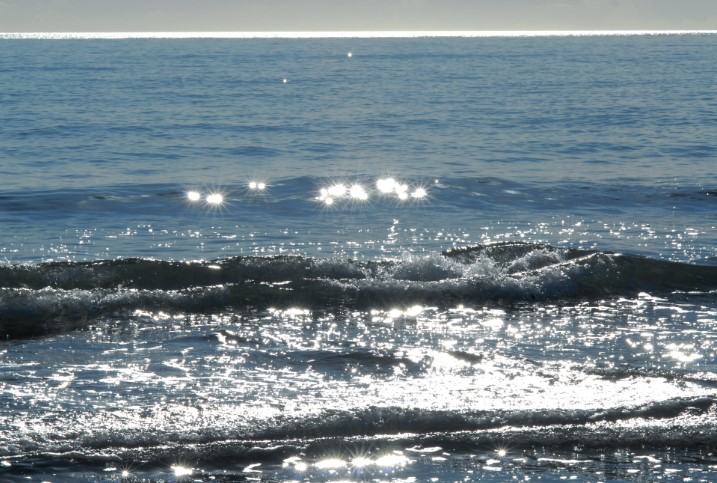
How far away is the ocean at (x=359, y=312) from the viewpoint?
5715 mm

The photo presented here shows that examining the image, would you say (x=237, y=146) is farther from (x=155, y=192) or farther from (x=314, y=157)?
(x=155, y=192)

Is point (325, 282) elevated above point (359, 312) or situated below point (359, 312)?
above

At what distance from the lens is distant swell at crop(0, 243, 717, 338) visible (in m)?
9.54

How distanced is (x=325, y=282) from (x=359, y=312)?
3.54 ft

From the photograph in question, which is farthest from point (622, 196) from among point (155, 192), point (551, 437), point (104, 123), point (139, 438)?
point (104, 123)

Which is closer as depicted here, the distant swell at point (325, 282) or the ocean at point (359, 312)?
the ocean at point (359, 312)

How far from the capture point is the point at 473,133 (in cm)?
3000

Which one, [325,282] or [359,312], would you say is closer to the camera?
[359,312]

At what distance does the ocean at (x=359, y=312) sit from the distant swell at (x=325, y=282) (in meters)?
0.04

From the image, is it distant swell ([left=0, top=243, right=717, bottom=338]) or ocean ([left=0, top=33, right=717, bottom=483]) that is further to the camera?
distant swell ([left=0, top=243, right=717, bottom=338])

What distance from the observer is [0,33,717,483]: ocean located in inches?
225

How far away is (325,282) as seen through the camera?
10.6m

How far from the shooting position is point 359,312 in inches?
378

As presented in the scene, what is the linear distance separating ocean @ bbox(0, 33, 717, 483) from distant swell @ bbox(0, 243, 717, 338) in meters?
0.04
